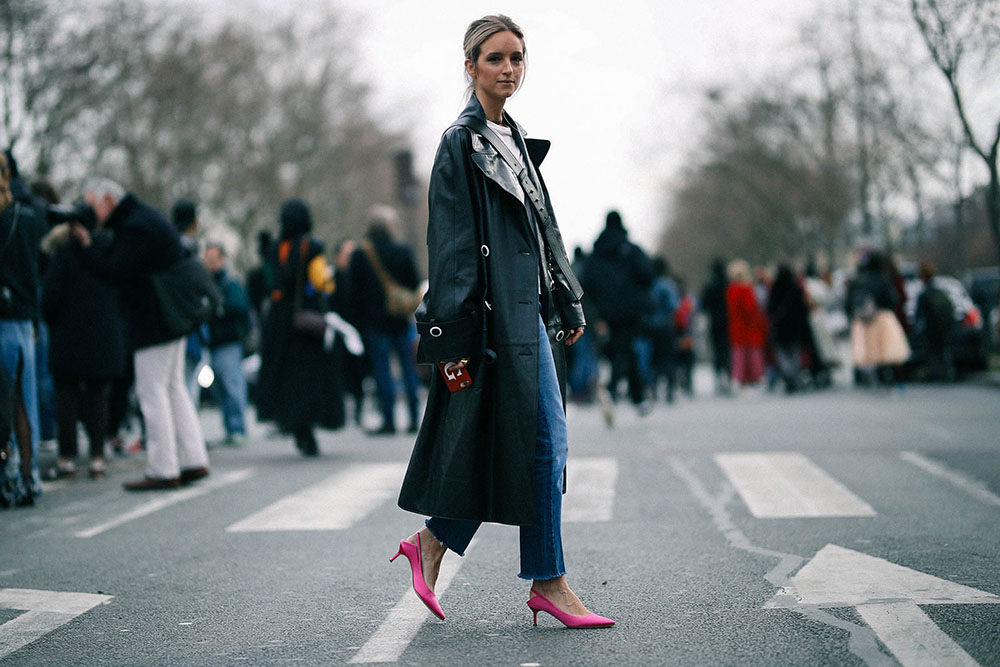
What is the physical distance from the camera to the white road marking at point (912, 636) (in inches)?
161

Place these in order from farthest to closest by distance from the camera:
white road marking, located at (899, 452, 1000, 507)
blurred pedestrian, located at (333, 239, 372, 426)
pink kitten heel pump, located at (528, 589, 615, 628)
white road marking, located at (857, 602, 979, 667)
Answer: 1. blurred pedestrian, located at (333, 239, 372, 426)
2. white road marking, located at (899, 452, 1000, 507)
3. pink kitten heel pump, located at (528, 589, 615, 628)
4. white road marking, located at (857, 602, 979, 667)

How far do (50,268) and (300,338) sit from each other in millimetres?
2054

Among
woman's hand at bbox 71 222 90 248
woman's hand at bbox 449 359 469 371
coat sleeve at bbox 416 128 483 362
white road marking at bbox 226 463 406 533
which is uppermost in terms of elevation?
woman's hand at bbox 71 222 90 248

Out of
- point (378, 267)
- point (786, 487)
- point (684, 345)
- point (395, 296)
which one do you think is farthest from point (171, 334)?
point (684, 345)

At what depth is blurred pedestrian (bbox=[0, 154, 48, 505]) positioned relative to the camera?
8.02m

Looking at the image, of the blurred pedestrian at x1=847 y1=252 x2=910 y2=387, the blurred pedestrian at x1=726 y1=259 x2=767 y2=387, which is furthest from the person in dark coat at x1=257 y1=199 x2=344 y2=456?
the blurred pedestrian at x1=726 y1=259 x2=767 y2=387

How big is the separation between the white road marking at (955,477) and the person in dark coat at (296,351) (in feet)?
14.5

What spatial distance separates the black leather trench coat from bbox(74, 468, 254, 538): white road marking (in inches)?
131

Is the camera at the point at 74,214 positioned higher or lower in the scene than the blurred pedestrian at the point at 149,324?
higher

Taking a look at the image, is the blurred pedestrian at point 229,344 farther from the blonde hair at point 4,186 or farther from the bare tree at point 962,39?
the bare tree at point 962,39

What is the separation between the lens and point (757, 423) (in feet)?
44.9

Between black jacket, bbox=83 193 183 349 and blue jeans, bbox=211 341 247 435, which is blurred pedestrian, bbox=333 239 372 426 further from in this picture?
black jacket, bbox=83 193 183 349

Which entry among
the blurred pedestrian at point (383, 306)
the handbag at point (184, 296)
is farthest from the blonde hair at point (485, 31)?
the blurred pedestrian at point (383, 306)

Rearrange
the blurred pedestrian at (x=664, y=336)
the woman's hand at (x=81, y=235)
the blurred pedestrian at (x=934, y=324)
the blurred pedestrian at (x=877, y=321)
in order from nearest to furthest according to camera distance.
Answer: the woman's hand at (x=81, y=235), the blurred pedestrian at (x=877, y=321), the blurred pedestrian at (x=664, y=336), the blurred pedestrian at (x=934, y=324)
